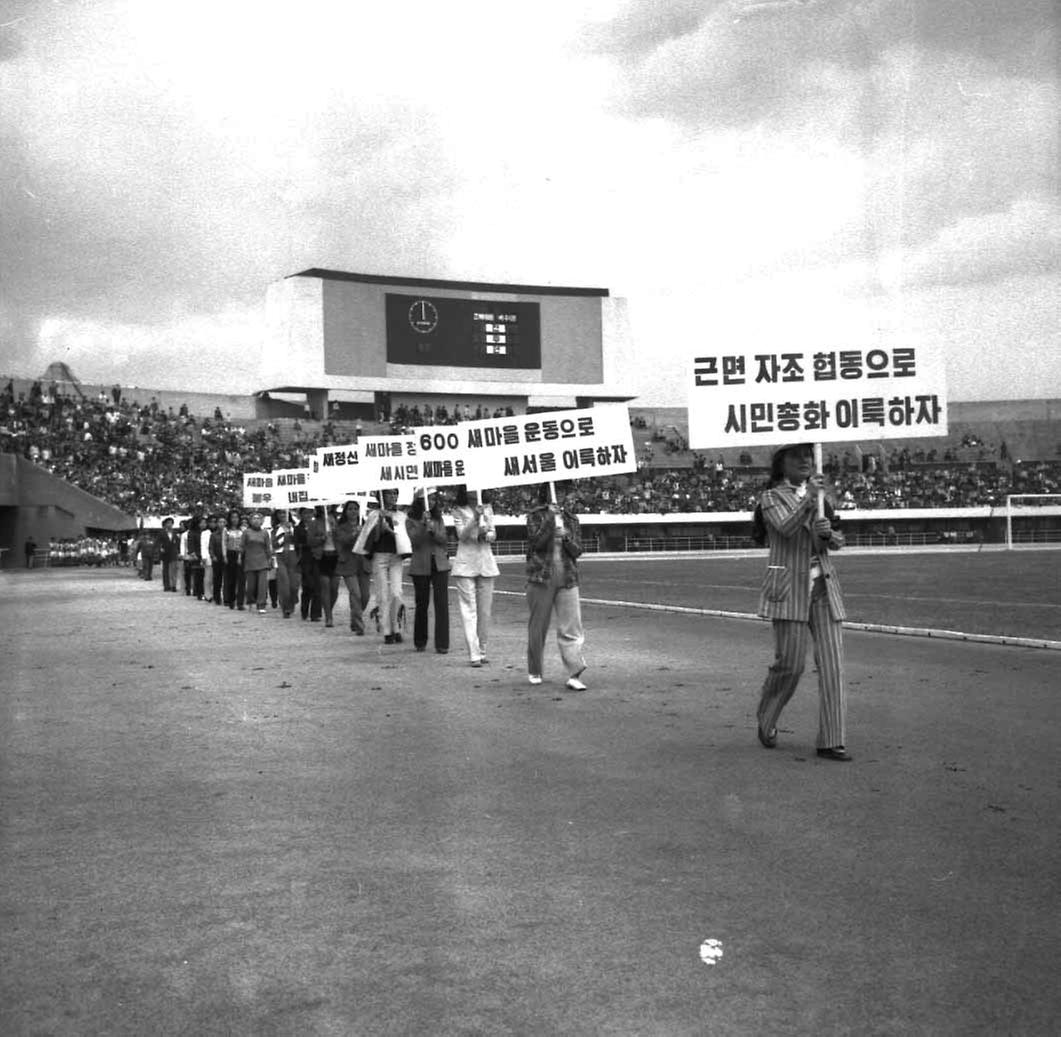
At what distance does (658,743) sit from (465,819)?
7.16 ft

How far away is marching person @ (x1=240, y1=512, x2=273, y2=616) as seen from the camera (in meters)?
22.0

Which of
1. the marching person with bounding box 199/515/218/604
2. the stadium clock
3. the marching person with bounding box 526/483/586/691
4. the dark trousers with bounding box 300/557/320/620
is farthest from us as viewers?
the stadium clock

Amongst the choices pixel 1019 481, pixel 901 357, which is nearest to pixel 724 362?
pixel 901 357

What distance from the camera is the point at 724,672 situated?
36.7 ft

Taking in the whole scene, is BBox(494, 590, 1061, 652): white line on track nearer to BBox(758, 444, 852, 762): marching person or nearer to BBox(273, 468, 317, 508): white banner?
BBox(758, 444, 852, 762): marching person

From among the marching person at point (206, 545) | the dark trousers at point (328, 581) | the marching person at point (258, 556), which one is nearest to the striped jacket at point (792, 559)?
the dark trousers at point (328, 581)

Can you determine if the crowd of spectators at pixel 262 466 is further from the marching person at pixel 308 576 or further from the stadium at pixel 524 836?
the stadium at pixel 524 836

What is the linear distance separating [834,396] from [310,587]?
11510 millimetres

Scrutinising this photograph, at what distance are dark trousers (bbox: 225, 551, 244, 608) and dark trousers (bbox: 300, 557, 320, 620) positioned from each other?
379 centimetres

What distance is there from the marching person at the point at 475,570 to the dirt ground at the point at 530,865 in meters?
2.18

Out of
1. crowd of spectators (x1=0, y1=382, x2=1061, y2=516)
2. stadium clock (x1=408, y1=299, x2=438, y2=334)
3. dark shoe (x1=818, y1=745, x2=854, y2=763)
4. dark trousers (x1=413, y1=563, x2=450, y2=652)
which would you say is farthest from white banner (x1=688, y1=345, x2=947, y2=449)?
stadium clock (x1=408, y1=299, x2=438, y2=334)

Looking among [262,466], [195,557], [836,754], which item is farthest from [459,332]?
[836,754]

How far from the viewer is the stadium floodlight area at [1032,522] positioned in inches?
2362

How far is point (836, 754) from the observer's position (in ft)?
22.6
